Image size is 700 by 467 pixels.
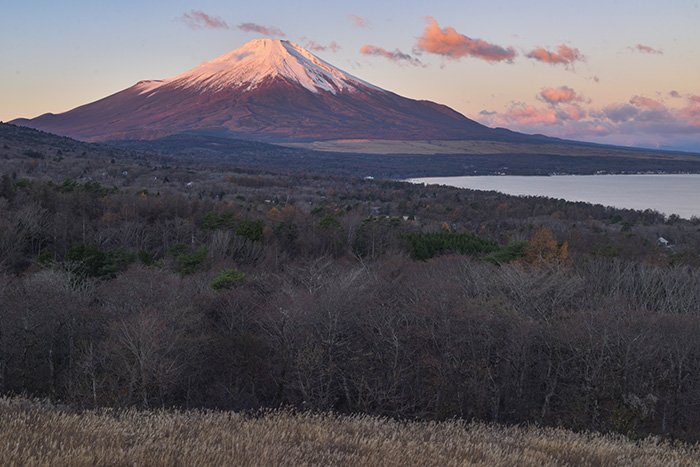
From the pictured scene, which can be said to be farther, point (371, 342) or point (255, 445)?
point (371, 342)

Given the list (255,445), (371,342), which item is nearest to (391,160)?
(371,342)

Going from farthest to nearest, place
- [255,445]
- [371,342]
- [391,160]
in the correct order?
[391,160], [371,342], [255,445]

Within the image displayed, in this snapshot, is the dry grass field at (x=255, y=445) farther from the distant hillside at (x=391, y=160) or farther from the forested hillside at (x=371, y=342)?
the distant hillside at (x=391, y=160)

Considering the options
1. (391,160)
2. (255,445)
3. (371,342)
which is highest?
(391,160)

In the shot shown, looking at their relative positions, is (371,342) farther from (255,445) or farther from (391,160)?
(391,160)

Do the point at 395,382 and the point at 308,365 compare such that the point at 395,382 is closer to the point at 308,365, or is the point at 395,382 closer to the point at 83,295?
the point at 308,365

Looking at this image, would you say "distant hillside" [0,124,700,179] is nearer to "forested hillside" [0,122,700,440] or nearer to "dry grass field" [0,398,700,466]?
"forested hillside" [0,122,700,440]

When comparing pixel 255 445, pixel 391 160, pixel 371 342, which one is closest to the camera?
pixel 255 445

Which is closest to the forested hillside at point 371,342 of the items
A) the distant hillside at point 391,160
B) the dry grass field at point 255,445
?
the dry grass field at point 255,445

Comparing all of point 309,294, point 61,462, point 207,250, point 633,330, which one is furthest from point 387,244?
point 61,462

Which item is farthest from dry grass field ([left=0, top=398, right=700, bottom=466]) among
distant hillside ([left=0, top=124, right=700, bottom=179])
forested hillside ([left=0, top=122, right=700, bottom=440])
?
distant hillside ([left=0, top=124, right=700, bottom=179])
